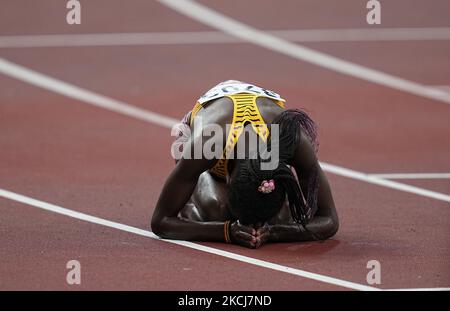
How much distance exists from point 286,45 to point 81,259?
284 inches

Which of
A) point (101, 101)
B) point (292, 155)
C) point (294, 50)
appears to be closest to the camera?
point (292, 155)

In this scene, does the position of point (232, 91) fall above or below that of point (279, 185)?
above

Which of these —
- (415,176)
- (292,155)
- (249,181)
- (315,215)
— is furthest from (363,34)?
(249,181)

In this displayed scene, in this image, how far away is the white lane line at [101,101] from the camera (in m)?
8.24

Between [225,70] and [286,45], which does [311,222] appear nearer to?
[225,70]

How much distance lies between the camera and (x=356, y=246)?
20.6 ft

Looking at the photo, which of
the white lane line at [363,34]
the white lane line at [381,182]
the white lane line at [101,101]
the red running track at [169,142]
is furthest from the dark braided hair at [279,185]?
the white lane line at [363,34]

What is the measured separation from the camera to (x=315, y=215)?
20.6 feet

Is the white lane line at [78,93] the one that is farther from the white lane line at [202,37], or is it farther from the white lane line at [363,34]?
the white lane line at [363,34]

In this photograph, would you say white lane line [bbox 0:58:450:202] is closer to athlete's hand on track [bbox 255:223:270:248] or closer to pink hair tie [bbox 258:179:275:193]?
athlete's hand on track [bbox 255:223:270:248]

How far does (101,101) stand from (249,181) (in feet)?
17.3

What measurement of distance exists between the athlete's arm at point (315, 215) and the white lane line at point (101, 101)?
1.76m

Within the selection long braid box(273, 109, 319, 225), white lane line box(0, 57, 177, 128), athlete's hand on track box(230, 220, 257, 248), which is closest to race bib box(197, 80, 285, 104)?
long braid box(273, 109, 319, 225)

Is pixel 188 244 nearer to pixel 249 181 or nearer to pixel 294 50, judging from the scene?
pixel 249 181
